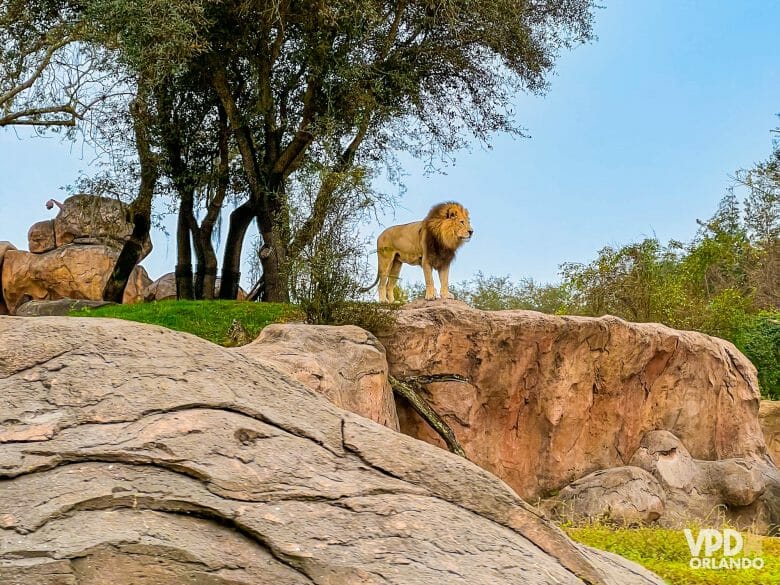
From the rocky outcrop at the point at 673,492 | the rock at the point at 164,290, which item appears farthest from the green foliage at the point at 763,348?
the rock at the point at 164,290

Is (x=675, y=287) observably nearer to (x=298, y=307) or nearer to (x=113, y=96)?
(x=298, y=307)

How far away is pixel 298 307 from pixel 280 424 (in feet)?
23.1

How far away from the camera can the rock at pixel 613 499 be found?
10.7 metres

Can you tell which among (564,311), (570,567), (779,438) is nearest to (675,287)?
(564,311)

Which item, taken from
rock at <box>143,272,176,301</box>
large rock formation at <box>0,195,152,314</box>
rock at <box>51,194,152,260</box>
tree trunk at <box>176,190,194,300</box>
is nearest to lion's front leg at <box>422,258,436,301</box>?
tree trunk at <box>176,190,194,300</box>

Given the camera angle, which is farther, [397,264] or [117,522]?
[397,264]

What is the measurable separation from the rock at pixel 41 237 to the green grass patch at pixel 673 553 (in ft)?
65.2

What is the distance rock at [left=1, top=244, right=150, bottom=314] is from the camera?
24031mm

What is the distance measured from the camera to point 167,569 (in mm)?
3346

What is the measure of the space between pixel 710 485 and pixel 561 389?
9.79 ft

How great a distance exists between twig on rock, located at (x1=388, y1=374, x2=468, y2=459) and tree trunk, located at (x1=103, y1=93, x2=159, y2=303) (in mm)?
9090

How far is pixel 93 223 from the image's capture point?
69.2 ft

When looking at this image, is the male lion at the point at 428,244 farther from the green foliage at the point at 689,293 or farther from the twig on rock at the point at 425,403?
the green foliage at the point at 689,293

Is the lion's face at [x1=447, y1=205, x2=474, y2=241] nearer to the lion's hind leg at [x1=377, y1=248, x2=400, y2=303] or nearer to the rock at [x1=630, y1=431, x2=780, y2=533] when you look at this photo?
the lion's hind leg at [x1=377, y1=248, x2=400, y2=303]
